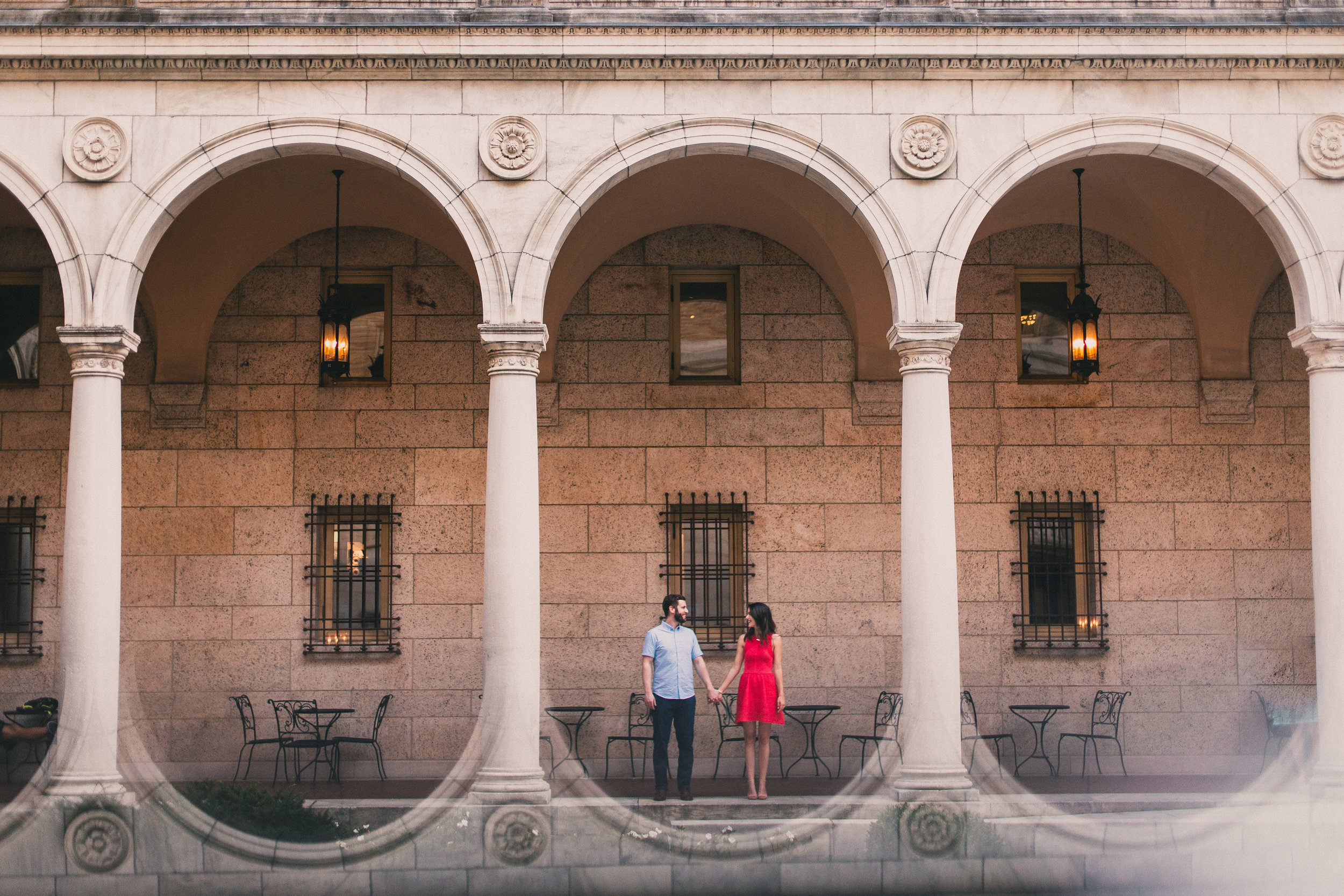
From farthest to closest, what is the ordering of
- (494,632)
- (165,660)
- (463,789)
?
1. (165,660)
2. (463,789)
3. (494,632)

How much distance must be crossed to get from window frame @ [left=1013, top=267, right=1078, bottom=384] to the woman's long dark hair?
534 centimetres

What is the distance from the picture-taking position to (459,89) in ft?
37.2

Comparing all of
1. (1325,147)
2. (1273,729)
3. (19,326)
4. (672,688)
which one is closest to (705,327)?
(672,688)

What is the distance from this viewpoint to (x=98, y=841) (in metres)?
9.81

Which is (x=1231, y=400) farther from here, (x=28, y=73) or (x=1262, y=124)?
(x=28, y=73)

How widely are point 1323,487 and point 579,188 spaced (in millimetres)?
7300

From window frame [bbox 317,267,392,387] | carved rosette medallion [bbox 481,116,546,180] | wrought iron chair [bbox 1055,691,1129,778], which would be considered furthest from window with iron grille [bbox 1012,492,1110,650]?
window frame [bbox 317,267,392,387]

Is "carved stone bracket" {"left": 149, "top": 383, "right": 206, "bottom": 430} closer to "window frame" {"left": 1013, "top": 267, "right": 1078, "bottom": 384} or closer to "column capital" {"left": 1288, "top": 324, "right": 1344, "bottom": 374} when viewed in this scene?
"window frame" {"left": 1013, "top": 267, "right": 1078, "bottom": 384}

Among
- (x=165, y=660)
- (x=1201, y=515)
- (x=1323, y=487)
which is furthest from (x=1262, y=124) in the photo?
(x=165, y=660)

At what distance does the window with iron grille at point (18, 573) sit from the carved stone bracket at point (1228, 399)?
542 inches

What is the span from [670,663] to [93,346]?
233 inches

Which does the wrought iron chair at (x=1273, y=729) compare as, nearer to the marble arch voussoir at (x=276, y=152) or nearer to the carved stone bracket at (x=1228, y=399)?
the carved stone bracket at (x=1228, y=399)

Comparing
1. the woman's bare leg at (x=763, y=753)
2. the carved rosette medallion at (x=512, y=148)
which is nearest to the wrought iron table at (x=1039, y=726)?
the woman's bare leg at (x=763, y=753)

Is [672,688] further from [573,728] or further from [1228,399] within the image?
[1228,399]
